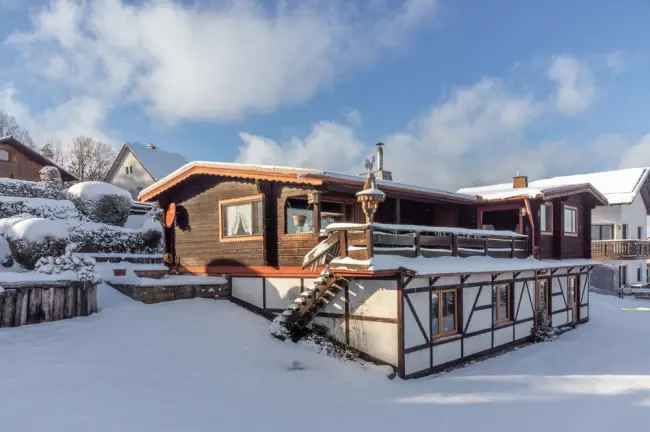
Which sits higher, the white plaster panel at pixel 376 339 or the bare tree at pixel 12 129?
the bare tree at pixel 12 129

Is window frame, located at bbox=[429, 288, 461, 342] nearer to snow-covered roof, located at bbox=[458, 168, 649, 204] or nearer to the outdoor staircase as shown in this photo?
the outdoor staircase

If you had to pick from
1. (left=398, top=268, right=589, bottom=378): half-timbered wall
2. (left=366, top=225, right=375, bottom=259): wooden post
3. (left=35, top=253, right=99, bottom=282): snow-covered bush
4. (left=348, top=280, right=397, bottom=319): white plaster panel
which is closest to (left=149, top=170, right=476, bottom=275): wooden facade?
(left=348, top=280, right=397, bottom=319): white plaster panel

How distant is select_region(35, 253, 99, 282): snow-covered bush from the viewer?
1197cm

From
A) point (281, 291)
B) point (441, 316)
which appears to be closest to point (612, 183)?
point (441, 316)

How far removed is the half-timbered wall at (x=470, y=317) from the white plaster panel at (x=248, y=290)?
5.11 metres

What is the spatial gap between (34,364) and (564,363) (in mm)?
13410

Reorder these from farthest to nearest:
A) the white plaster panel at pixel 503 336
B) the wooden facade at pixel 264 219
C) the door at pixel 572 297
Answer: the door at pixel 572 297 → the white plaster panel at pixel 503 336 → the wooden facade at pixel 264 219

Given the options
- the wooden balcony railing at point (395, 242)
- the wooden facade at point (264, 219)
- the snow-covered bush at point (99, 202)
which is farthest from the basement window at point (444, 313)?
the snow-covered bush at point (99, 202)

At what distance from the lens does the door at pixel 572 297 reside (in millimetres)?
19406

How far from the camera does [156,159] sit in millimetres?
40250

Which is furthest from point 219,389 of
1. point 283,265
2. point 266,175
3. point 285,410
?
point 266,175

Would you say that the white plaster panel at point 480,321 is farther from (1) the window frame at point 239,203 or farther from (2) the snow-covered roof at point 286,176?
(1) the window frame at point 239,203

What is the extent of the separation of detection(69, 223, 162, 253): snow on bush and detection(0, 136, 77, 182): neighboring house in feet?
59.7

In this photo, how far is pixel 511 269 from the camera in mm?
14086
